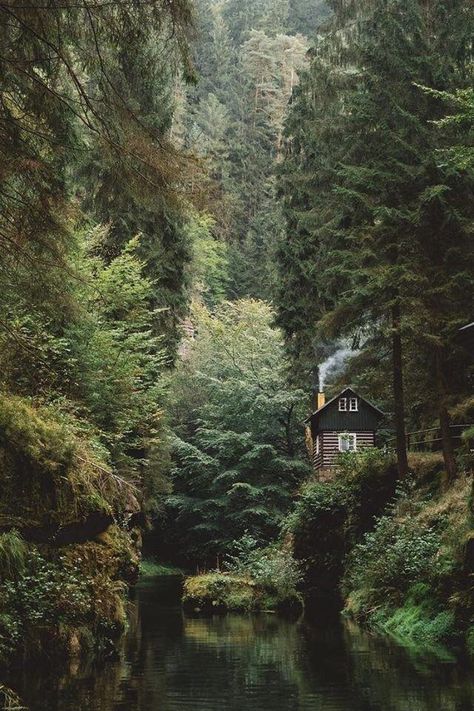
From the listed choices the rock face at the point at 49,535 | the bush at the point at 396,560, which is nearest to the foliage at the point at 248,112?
the bush at the point at 396,560

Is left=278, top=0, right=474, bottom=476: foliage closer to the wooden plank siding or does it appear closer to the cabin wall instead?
the wooden plank siding

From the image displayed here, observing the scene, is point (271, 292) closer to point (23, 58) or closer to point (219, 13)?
point (23, 58)

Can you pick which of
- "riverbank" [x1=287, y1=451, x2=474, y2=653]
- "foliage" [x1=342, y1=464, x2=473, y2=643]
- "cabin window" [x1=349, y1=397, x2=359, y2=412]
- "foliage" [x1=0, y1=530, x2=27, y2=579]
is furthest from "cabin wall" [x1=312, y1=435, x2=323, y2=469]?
"foliage" [x1=0, y1=530, x2=27, y2=579]

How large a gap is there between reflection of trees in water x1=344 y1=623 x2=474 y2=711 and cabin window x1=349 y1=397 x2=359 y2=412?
2515cm

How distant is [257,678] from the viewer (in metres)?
12.4

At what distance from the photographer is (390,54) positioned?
974 inches

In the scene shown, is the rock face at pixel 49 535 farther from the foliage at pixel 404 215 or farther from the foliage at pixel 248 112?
the foliage at pixel 248 112

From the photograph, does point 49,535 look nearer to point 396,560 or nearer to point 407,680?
point 407,680

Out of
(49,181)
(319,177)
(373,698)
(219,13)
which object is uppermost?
(219,13)

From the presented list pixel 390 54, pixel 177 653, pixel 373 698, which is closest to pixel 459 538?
pixel 177 653

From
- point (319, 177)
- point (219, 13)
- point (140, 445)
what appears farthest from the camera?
point (219, 13)

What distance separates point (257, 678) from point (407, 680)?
6.75ft

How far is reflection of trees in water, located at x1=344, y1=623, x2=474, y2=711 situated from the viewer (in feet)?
33.3

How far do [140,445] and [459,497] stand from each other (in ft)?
30.9
